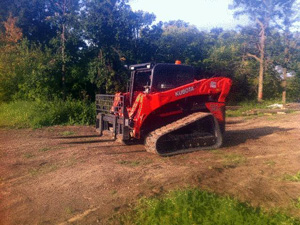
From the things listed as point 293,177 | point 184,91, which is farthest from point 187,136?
point 293,177

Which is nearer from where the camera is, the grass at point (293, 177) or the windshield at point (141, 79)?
the grass at point (293, 177)

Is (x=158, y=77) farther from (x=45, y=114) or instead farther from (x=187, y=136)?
(x=45, y=114)

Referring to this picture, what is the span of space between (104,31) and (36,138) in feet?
29.9

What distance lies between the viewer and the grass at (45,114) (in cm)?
1302

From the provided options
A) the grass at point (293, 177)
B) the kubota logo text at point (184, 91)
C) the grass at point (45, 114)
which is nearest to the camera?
the grass at point (293, 177)

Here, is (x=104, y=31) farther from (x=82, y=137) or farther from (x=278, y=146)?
(x=278, y=146)

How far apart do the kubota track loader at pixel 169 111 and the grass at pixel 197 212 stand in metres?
3.15

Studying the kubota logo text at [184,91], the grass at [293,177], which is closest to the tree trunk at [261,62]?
the kubota logo text at [184,91]

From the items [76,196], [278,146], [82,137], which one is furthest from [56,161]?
[278,146]

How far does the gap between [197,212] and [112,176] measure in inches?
79.1

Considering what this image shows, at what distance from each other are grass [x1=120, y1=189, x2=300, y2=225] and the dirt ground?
0.27m

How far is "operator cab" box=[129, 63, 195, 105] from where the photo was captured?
8562mm

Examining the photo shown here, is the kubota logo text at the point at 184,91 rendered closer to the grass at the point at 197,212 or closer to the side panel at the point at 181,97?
the side panel at the point at 181,97

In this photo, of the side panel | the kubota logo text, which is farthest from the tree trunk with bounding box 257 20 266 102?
the kubota logo text
